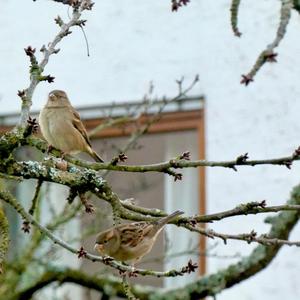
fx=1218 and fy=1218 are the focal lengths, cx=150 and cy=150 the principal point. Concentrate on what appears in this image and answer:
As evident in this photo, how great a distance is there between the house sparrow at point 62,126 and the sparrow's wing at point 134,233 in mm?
988

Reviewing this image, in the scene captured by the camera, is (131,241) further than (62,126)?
No

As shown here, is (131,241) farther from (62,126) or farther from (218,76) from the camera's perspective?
(218,76)

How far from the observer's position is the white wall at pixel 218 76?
392 inches

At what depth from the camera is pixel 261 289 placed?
9984 millimetres

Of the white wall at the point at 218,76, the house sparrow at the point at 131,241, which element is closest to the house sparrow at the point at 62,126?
the house sparrow at the point at 131,241

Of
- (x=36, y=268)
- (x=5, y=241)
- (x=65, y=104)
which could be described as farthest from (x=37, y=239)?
(x=5, y=241)

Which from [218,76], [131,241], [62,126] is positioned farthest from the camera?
[218,76]

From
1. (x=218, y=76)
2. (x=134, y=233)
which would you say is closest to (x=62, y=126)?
(x=134, y=233)

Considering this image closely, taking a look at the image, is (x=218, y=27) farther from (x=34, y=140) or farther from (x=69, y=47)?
(x=34, y=140)

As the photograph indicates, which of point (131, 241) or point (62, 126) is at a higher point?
point (62, 126)

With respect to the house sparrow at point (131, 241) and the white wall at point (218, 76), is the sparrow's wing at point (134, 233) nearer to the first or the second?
the house sparrow at point (131, 241)

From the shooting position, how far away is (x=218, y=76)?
401 inches

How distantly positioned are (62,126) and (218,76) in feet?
14.3

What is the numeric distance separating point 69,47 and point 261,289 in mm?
2785
